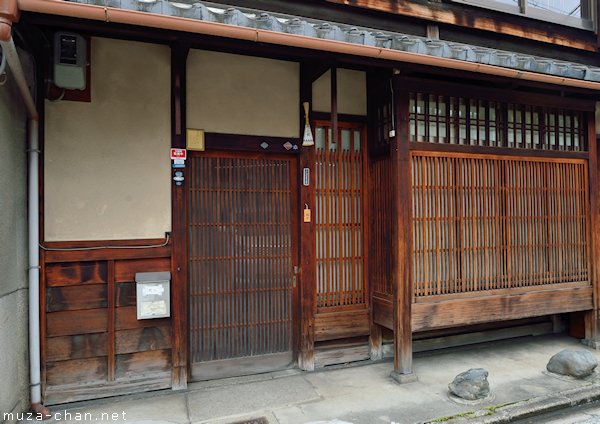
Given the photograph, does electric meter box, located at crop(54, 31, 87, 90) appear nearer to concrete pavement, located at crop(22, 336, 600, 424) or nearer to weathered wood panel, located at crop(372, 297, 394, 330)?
concrete pavement, located at crop(22, 336, 600, 424)

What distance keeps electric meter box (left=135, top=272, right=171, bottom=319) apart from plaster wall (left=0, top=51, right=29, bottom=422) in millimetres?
1152

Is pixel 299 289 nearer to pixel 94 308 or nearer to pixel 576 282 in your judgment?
pixel 94 308

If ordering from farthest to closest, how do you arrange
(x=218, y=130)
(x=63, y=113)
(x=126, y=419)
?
(x=218, y=130), (x=63, y=113), (x=126, y=419)

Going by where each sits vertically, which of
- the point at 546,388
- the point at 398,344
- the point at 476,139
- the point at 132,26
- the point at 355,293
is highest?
the point at 132,26

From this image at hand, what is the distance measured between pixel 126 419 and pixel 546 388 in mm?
4922

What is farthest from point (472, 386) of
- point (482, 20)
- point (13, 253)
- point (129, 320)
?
point (482, 20)

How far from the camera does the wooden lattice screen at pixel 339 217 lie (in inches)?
222

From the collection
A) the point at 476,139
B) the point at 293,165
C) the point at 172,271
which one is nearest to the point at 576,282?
the point at 476,139

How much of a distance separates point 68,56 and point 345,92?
3.57 meters

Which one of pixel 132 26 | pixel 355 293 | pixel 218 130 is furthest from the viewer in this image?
pixel 355 293

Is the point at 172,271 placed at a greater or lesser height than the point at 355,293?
greater

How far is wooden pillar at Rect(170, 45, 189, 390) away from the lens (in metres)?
4.81

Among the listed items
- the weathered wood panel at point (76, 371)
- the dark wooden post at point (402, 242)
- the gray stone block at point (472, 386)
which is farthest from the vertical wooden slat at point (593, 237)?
the weathered wood panel at point (76, 371)

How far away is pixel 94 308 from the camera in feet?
15.1
